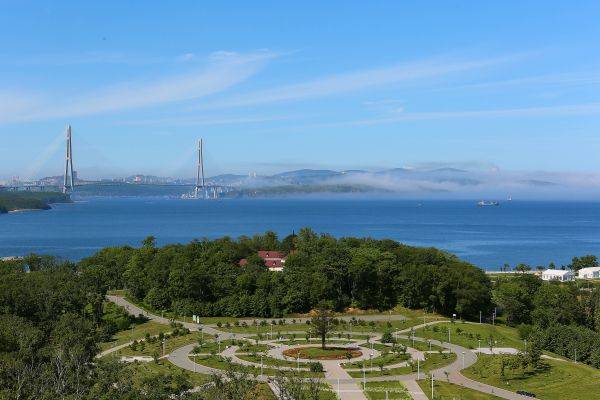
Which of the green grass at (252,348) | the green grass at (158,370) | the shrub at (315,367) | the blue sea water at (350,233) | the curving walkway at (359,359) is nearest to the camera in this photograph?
the curving walkway at (359,359)

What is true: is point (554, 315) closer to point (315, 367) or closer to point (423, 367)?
point (423, 367)

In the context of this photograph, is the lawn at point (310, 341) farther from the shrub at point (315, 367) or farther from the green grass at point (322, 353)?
the shrub at point (315, 367)

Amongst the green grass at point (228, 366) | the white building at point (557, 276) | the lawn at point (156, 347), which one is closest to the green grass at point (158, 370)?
the green grass at point (228, 366)

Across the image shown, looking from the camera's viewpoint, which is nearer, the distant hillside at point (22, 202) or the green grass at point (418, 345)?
the green grass at point (418, 345)

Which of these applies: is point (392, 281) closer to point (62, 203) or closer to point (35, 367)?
point (35, 367)

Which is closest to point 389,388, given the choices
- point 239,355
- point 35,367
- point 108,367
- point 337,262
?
point 239,355
